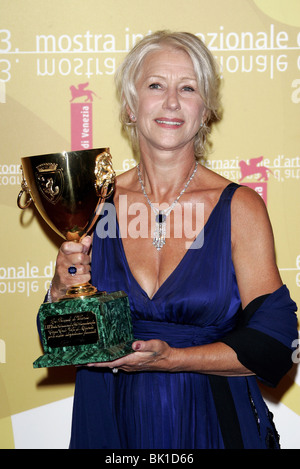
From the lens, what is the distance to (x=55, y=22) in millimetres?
2307

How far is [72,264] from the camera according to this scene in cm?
163

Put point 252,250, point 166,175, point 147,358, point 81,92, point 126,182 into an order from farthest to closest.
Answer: point 81,92 < point 126,182 < point 166,175 < point 252,250 < point 147,358

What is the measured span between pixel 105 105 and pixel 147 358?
118 centimetres

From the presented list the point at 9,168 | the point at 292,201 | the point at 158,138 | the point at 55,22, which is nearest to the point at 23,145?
the point at 9,168

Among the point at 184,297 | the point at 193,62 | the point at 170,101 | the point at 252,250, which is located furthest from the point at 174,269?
the point at 193,62

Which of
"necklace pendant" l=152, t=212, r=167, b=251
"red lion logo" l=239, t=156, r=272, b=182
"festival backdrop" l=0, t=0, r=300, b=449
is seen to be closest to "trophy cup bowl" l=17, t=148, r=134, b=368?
"necklace pendant" l=152, t=212, r=167, b=251

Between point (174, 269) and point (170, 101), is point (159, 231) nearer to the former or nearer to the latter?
point (174, 269)

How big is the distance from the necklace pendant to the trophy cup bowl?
222mm

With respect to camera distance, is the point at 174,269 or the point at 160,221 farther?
the point at 160,221

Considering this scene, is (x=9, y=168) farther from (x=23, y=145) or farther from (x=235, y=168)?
(x=235, y=168)

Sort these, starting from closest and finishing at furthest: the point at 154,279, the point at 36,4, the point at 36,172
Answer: the point at 36,172
the point at 154,279
the point at 36,4

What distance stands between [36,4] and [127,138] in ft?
1.90

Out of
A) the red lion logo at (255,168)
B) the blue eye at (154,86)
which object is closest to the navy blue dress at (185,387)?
the blue eye at (154,86)

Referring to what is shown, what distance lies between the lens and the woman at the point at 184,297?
5.12 ft
